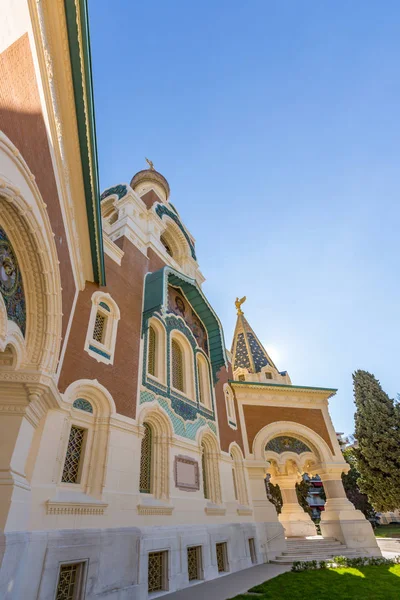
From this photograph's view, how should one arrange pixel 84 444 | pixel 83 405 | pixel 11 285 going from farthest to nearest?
1. pixel 83 405
2. pixel 84 444
3. pixel 11 285

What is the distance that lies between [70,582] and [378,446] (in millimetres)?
20241

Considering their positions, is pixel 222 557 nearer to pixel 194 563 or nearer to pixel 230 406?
pixel 194 563

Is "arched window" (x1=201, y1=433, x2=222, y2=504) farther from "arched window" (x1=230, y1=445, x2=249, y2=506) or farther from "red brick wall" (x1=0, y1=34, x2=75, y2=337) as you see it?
"red brick wall" (x1=0, y1=34, x2=75, y2=337)

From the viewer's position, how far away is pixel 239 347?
26.0m

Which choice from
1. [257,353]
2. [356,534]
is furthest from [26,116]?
[257,353]

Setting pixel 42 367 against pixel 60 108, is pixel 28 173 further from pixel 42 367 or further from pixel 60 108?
pixel 42 367

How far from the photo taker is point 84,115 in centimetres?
609

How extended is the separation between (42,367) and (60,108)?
187 inches

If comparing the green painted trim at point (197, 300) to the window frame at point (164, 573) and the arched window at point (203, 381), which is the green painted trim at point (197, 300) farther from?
the window frame at point (164, 573)

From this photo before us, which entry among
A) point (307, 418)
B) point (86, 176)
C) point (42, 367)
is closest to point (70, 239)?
point (86, 176)

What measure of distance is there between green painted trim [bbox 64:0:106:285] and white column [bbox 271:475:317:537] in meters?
18.1

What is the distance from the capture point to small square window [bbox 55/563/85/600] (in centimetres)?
544

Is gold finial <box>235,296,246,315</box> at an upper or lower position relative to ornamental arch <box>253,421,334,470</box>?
upper

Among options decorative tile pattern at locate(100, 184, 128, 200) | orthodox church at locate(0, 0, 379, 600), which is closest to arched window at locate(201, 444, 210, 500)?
orthodox church at locate(0, 0, 379, 600)
